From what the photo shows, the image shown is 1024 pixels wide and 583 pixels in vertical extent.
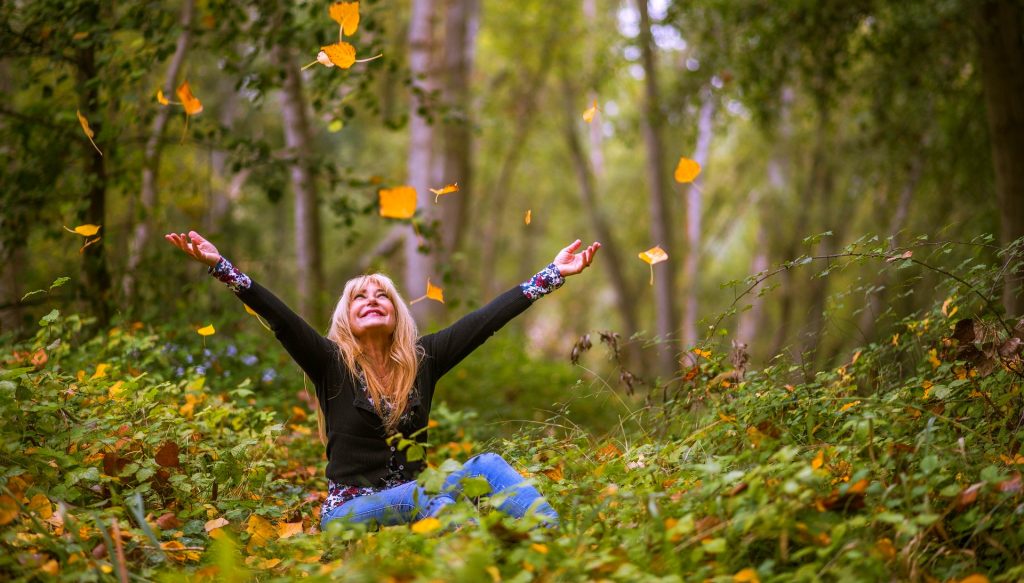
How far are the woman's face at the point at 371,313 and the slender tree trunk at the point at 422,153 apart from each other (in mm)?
5711

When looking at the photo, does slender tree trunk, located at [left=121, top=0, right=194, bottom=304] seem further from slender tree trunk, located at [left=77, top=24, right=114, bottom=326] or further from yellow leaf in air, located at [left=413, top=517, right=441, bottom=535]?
yellow leaf in air, located at [left=413, top=517, right=441, bottom=535]

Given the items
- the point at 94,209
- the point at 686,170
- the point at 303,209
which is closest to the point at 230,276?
the point at 686,170

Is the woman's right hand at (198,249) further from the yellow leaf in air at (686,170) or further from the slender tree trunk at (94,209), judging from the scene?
the slender tree trunk at (94,209)

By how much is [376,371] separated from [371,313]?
26 cm

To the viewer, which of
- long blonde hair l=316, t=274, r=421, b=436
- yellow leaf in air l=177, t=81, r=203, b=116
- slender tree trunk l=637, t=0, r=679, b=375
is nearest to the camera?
long blonde hair l=316, t=274, r=421, b=436

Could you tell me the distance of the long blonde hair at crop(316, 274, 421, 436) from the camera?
4023mm

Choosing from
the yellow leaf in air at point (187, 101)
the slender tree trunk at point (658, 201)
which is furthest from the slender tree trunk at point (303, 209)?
the slender tree trunk at point (658, 201)

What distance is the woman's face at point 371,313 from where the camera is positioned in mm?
4168

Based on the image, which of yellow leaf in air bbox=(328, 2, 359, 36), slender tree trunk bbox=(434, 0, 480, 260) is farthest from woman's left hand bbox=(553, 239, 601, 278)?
slender tree trunk bbox=(434, 0, 480, 260)

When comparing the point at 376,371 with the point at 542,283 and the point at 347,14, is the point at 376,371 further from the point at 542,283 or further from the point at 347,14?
the point at 347,14

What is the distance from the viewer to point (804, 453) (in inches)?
134

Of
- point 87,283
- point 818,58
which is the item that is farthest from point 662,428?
point 818,58

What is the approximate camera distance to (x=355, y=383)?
405 cm

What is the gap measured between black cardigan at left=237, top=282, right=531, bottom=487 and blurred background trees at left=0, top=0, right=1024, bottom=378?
0.81m
